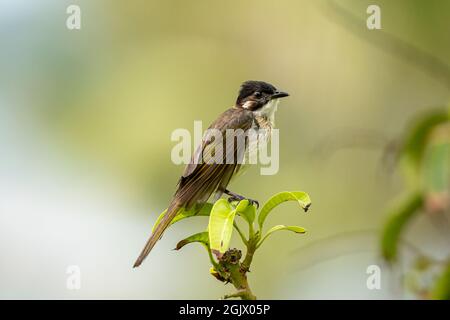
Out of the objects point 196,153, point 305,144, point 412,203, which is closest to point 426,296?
point 412,203

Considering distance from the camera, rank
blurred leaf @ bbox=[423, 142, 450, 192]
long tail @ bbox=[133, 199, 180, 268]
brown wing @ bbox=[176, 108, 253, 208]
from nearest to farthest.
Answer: blurred leaf @ bbox=[423, 142, 450, 192] < long tail @ bbox=[133, 199, 180, 268] < brown wing @ bbox=[176, 108, 253, 208]

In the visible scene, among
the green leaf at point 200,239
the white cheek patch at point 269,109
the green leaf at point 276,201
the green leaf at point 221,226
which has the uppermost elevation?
the white cheek patch at point 269,109

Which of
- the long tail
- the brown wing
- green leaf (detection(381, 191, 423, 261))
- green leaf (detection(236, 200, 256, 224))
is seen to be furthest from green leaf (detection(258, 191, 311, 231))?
the brown wing

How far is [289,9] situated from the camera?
6145 mm

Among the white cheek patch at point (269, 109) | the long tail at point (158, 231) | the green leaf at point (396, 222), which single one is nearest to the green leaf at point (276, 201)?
the green leaf at point (396, 222)

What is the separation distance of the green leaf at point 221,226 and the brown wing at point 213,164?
0.82 m

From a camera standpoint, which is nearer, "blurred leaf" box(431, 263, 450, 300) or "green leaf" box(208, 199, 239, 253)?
"blurred leaf" box(431, 263, 450, 300)

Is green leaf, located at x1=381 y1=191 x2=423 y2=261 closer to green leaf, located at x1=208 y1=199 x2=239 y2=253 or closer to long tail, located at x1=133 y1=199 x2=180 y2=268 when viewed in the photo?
green leaf, located at x1=208 y1=199 x2=239 y2=253

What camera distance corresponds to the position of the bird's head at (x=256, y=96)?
404 centimetres

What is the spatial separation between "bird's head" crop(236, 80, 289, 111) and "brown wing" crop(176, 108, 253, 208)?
249mm

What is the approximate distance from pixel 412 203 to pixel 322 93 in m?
4.40

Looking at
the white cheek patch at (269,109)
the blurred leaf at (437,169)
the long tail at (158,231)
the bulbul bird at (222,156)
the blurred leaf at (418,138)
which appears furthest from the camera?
the white cheek patch at (269,109)

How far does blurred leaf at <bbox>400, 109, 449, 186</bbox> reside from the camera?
1.26 meters

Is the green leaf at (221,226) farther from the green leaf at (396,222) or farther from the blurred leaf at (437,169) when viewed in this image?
the blurred leaf at (437,169)
